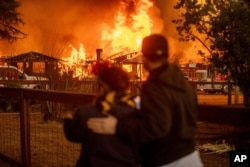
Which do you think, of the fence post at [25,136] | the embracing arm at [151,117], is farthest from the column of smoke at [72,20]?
the embracing arm at [151,117]

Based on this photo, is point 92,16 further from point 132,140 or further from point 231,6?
point 132,140

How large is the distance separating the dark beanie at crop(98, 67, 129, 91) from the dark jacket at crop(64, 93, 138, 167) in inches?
2.4

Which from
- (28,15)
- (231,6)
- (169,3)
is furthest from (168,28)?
(231,6)

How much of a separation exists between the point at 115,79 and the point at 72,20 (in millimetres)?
60325

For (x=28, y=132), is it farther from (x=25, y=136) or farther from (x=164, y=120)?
(x=164, y=120)

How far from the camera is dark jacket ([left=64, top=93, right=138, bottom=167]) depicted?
10.5 ft

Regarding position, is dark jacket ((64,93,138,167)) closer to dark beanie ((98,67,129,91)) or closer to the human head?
dark beanie ((98,67,129,91))

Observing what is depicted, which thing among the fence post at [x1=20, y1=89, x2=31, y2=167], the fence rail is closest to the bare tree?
the fence rail

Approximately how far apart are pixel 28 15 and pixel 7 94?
53.0 meters

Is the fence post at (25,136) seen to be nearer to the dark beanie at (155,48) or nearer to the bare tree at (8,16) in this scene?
the dark beanie at (155,48)

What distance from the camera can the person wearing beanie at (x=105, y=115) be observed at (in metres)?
3.15

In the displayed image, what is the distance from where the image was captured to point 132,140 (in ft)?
10.2

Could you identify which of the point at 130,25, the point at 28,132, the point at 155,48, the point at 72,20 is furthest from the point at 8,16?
the point at 72,20

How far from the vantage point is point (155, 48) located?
9.79ft
